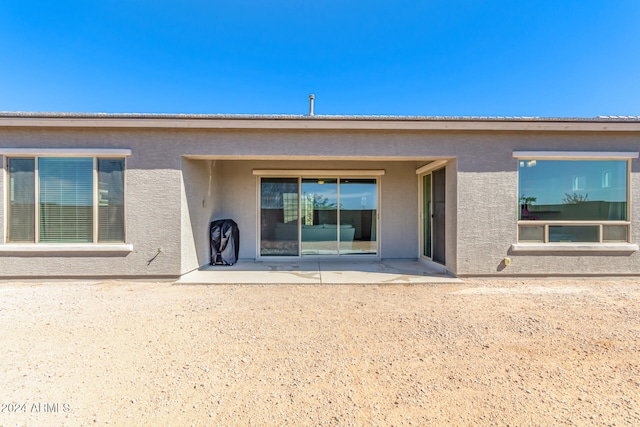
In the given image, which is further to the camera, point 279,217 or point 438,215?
point 279,217

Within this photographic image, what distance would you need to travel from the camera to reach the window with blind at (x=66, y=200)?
20.9 ft

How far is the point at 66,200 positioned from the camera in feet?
21.0

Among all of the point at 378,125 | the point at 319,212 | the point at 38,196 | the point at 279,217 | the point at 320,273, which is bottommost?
the point at 320,273

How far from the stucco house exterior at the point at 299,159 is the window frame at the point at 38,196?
3cm

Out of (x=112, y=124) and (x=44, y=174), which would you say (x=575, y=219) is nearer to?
(x=112, y=124)

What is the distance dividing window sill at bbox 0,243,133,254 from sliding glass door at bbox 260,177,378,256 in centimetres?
365

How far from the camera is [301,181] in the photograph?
29.2ft

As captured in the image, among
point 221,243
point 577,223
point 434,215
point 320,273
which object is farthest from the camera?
point 221,243

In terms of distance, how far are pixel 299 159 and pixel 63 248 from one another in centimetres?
537

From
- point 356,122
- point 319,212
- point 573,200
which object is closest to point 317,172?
point 319,212

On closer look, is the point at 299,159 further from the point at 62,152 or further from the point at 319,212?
the point at 62,152

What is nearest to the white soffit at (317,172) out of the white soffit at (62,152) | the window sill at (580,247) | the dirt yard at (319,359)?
the white soffit at (62,152)

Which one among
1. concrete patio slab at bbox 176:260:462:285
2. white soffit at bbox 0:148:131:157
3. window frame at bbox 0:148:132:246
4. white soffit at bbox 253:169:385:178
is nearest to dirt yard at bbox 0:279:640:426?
concrete patio slab at bbox 176:260:462:285

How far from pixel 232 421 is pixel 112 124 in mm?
6415
